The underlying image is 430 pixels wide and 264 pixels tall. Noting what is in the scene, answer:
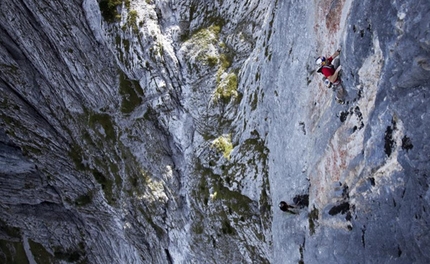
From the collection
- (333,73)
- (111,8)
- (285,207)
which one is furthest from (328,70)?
(111,8)

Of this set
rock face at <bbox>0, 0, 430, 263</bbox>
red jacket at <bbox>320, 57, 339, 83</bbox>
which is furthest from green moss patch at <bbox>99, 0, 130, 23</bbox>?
red jacket at <bbox>320, 57, 339, 83</bbox>

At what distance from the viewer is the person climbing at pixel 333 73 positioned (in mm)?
15805

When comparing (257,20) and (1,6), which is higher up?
(1,6)

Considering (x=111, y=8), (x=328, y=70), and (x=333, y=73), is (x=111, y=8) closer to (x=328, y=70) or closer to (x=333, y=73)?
(x=328, y=70)

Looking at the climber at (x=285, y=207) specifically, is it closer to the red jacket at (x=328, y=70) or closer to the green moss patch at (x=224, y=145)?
the red jacket at (x=328, y=70)

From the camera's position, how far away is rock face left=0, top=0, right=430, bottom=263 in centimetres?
1289

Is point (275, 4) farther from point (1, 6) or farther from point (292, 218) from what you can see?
point (1, 6)

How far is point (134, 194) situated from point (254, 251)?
57.2ft

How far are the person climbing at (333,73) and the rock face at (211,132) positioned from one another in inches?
18.5

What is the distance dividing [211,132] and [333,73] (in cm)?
1694

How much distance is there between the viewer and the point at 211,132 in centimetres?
3192

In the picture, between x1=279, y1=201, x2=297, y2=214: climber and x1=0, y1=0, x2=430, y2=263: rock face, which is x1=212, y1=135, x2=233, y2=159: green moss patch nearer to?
x1=0, y1=0, x2=430, y2=263: rock face

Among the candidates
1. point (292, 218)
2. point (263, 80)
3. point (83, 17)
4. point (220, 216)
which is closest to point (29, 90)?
point (83, 17)

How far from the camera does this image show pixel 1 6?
127ft
